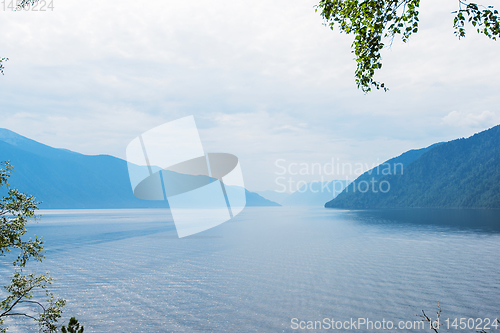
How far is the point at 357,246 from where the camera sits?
46094 mm

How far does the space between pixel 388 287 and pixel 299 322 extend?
1047 cm

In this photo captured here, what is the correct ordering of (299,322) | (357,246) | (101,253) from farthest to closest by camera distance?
(357,246) → (101,253) → (299,322)

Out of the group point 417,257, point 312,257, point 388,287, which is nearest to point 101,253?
point 312,257

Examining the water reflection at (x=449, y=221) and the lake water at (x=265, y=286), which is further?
the water reflection at (x=449, y=221)

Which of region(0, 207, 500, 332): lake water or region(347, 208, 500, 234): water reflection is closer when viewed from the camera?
region(0, 207, 500, 332): lake water

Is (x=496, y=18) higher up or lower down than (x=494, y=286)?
higher up

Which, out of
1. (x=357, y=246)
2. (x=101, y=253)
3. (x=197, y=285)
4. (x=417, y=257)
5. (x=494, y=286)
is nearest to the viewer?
(x=494, y=286)

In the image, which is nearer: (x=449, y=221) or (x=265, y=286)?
(x=265, y=286)

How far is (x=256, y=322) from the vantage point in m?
17.3

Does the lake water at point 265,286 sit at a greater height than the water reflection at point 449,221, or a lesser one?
greater

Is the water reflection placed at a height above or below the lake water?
below

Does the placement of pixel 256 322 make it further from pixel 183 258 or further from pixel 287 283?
pixel 183 258

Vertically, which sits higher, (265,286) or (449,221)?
(265,286)

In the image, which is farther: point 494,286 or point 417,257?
point 417,257
